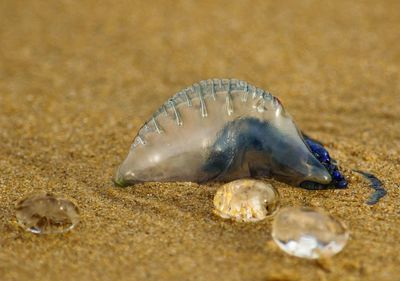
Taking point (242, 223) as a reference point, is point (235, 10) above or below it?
above

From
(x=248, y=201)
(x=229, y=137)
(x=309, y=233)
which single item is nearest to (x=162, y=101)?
(x=229, y=137)

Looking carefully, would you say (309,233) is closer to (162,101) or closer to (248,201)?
(248,201)

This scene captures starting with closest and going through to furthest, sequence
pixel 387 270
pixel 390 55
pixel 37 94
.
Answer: pixel 387 270 < pixel 37 94 < pixel 390 55

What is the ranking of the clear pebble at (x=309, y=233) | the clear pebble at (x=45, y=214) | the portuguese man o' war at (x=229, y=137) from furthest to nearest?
the portuguese man o' war at (x=229, y=137)
the clear pebble at (x=45, y=214)
the clear pebble at (x=309, y=233)

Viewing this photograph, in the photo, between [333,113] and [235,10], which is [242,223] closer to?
[333,113]

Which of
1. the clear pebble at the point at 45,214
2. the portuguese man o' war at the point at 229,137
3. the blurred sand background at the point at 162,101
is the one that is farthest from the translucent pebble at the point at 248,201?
the clear pebble at the point at 45,214

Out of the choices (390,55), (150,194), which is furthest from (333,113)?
(150,194)

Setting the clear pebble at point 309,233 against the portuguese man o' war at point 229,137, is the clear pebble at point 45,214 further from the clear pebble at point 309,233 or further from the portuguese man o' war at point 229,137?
the clear pebble at point 309,233
